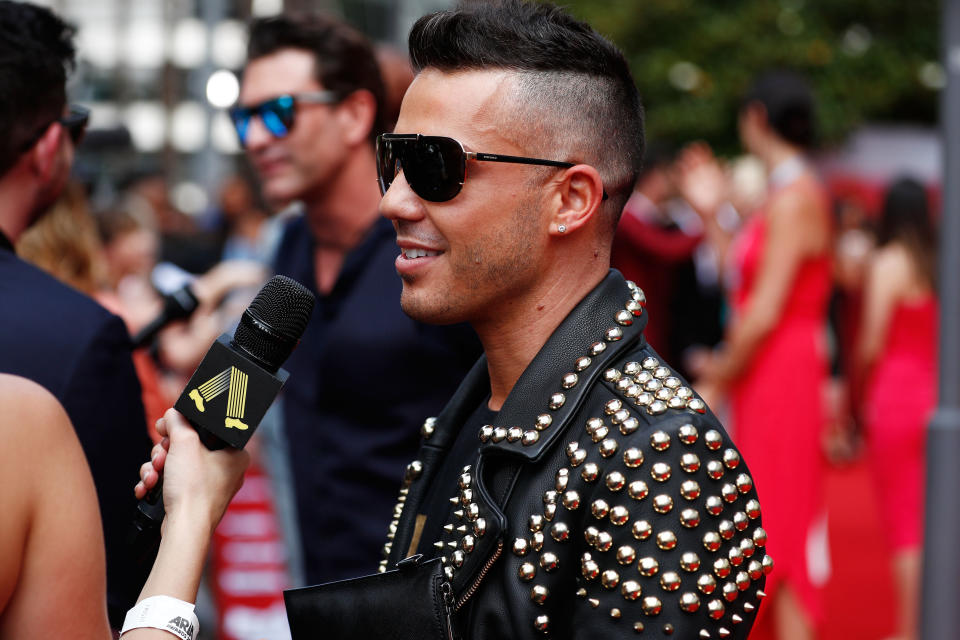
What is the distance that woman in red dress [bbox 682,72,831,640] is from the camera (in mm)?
5598

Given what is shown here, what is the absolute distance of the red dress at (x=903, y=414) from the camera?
20.6 feet

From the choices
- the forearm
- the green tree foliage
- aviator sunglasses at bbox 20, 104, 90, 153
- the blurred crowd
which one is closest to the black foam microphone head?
the forearm

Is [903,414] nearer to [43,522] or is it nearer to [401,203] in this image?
[401,203]

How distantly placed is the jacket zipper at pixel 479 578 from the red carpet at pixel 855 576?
3762mm

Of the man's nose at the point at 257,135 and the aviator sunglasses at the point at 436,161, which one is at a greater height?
the aviator sunglasses at the point at 436,161

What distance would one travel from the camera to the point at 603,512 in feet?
6.02

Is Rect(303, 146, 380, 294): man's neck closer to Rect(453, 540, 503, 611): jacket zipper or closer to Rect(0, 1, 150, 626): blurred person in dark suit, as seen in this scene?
Rect(0, 1, 150, 626): blurred person in dark suit

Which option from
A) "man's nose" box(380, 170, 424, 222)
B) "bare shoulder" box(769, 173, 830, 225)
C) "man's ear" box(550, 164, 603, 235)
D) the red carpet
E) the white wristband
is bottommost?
the red carpet

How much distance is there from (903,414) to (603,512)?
5.09 m

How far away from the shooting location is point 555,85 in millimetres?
2127

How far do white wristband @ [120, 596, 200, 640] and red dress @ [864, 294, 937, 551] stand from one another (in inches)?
198

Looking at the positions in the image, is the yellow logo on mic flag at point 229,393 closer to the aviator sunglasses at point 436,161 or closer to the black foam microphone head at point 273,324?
the black foam microphone head at point 273,324

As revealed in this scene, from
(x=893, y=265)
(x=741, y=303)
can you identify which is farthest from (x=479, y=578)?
(x=893, y=265)

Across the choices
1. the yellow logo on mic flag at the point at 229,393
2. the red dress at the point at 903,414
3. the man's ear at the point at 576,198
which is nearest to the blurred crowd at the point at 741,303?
the red dress at the point at 903,414
